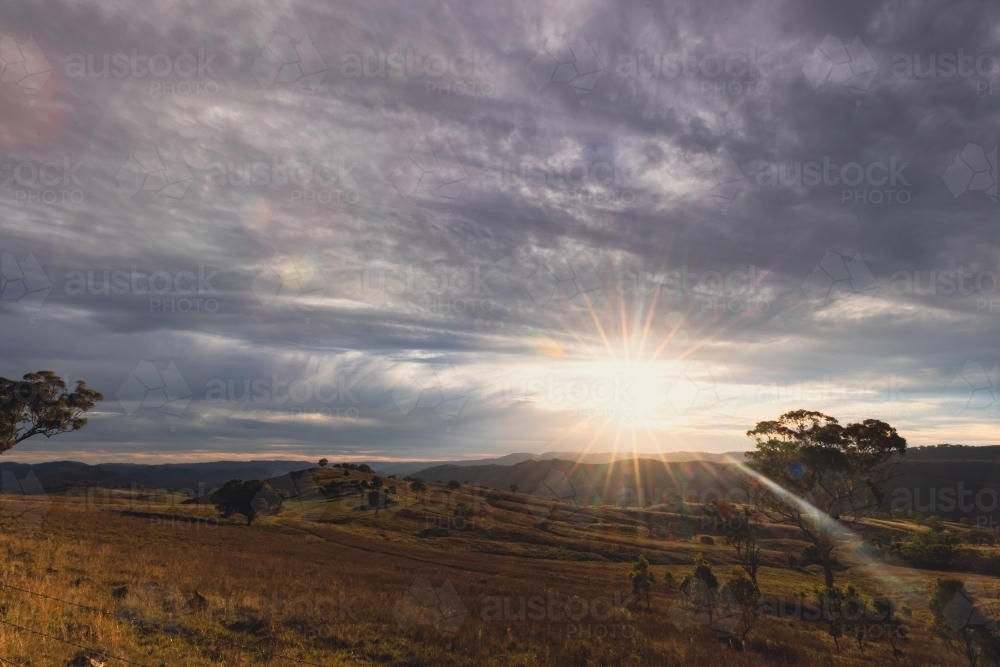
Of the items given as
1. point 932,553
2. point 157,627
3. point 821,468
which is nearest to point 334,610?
point 157,627

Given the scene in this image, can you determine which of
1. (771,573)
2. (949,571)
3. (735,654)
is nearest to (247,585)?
(735,654)

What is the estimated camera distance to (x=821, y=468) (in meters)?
40.9

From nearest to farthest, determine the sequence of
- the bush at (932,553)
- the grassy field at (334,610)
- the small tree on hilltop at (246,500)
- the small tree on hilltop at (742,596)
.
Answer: the grassy field at (334,610)
the small tree on hilltop at (742,596)
the bush at (932,553)
the small tree on hilltop at (246,500)

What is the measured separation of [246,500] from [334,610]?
7035cm

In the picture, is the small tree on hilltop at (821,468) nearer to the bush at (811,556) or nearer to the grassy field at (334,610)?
the grassy field at (334,610)

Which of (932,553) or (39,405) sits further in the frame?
(932,553)

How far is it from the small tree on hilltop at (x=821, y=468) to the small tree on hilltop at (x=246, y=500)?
72.7 meters

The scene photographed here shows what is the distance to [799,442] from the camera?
137ft

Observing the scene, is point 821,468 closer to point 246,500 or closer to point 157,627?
point 157,627

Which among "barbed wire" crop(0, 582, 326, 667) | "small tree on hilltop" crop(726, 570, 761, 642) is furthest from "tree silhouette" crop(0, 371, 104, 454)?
"small tree on hilltop" crop(726, 570, 761, 642)

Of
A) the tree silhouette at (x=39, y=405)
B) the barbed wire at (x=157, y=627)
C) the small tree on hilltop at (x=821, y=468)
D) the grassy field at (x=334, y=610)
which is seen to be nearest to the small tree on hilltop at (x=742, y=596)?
the grassy field at (x=334, y=610)

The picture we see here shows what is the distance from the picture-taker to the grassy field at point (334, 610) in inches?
563

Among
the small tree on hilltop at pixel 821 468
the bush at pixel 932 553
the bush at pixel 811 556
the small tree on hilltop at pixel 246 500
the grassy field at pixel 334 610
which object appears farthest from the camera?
the bush at pixel 811 556

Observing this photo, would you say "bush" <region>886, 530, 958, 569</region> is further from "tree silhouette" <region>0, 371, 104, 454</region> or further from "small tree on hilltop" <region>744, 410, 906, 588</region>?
"tree silhouette" <region>0, 371, 104, 454</region>
